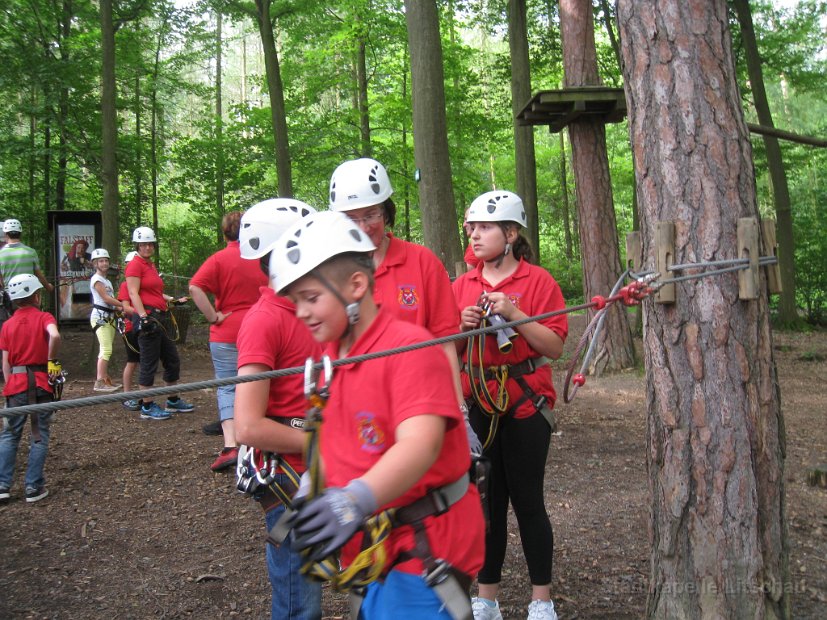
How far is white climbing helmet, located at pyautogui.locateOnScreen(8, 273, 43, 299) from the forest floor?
5.42 feet

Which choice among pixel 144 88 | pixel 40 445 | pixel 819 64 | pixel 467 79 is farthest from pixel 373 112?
pixel 40 445

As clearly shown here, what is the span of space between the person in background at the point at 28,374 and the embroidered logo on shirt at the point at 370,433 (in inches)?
193

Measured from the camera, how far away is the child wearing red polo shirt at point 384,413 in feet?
6.14

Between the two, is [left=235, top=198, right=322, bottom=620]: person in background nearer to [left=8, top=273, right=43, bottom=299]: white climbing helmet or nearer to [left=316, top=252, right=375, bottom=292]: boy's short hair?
[left=316, top=252, right=375, bottom=292]: boy's short hair

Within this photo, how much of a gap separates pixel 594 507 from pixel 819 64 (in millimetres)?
19197

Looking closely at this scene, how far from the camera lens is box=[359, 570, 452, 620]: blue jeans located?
1.93 metres

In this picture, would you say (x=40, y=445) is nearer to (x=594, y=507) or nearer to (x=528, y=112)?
(x=594, y=507)

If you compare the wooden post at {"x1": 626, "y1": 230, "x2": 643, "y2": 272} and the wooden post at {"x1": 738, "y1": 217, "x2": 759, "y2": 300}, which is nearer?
the wooden post at {"x1": 738, "y1": 217, "x2": 759, "y2": 300}

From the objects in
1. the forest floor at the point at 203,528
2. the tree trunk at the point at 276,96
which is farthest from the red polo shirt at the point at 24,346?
the tree trunk at the point at 276,96

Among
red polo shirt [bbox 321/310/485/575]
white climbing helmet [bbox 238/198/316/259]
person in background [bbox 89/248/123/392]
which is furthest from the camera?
person in background [bbox 89/248/123/392]

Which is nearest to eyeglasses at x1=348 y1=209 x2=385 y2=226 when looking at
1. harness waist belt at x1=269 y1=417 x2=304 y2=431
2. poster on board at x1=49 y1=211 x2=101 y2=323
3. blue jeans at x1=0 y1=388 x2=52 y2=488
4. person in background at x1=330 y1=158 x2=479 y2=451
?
person in background at x1=330 y1=158 x2=479 y2=451

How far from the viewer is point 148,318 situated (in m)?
8.47

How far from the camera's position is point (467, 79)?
20.2 m

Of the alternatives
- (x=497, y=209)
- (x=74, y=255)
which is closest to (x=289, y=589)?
(x=497, y=209)
